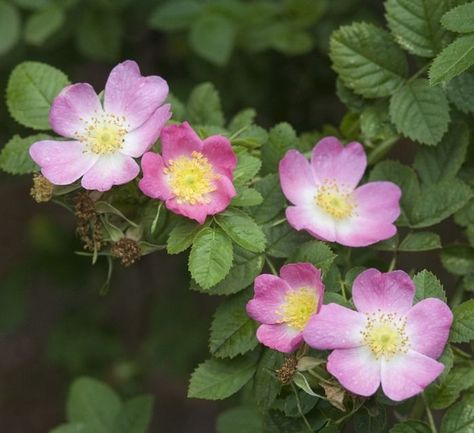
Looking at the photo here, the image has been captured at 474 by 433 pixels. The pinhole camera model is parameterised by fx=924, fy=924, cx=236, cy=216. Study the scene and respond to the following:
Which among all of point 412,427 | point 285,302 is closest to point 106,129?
point 285,302

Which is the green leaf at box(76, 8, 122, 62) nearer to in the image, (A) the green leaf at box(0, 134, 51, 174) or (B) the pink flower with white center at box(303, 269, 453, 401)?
(A) the green leaf at box(0, 134, 51, 174)

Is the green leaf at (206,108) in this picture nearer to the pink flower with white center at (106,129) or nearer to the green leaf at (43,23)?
the pink flower with white center at (106,129)

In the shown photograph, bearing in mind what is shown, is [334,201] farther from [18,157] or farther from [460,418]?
[18,157]

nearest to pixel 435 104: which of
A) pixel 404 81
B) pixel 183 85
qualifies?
pixel 404 81

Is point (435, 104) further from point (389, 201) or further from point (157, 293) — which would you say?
point (157, 293)

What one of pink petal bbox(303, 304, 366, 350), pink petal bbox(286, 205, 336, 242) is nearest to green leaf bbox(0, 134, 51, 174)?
pink petal bbox(286, 205, 336, 242)

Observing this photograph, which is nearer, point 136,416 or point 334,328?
point 334,328
